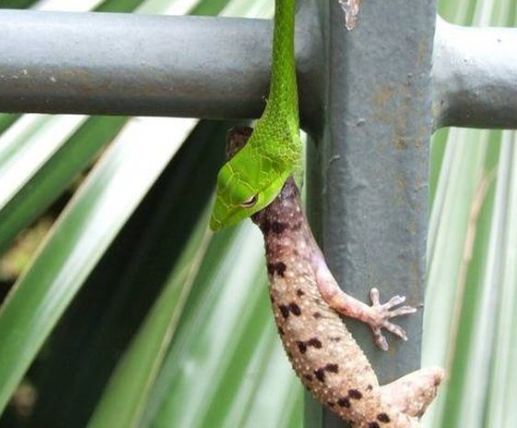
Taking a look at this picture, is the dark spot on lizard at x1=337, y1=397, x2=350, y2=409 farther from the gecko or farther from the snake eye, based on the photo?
the snake eye

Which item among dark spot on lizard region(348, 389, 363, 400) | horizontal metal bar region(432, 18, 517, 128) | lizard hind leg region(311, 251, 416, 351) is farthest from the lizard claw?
dark spot on lizard region(348, 389, 363, 400)

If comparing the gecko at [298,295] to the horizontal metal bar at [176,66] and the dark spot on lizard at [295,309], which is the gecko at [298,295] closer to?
the dark spot on lizard at [295,309]

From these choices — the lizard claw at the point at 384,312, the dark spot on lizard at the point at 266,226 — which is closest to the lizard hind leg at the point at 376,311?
the lizard claw at the point at 384,312

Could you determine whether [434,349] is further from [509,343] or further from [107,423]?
[107,423]

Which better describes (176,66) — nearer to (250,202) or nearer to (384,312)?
(384,312)

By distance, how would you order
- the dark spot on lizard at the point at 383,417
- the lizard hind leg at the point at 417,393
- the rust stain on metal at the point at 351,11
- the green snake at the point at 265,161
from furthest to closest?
1. the dark spot on lizard at the point at 383,417
2. the lizard hind leg at the point at 417,393
3. the green snake at the point at 265,161
4. the rust stain on metal at the point at 351,11

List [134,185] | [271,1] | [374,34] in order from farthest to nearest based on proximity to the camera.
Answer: [271,1], [134,185], [374,34]

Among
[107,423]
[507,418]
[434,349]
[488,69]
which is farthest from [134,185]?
[488,69]
